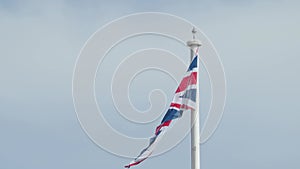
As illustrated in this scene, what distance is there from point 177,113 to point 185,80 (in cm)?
266

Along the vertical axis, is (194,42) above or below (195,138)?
above

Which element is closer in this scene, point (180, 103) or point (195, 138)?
point (195, 138)

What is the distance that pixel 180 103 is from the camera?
45.8m

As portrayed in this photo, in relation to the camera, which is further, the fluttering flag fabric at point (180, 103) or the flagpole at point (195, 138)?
the flagpole at point (195, 138)

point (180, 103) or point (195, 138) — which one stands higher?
point (180, 103)

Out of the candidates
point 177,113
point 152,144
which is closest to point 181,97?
point 177,113

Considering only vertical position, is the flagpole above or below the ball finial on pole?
below

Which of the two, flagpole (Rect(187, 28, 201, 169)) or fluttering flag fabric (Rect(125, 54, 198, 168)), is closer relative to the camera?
fluttering flag fabric (Rect(125, 54, 198, 168))

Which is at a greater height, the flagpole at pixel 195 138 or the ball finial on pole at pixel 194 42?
the ball finial on pole at pixel 194 42

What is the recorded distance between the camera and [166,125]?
148ft

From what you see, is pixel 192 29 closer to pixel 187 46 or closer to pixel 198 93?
pixel 187 46

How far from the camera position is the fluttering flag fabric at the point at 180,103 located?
145 feet

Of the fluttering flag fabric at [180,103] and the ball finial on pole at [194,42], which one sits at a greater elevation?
the ball finial on pole at [194,42]

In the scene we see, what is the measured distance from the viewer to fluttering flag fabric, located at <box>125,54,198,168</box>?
4416 cm
